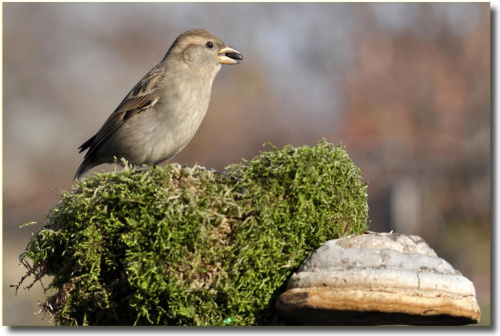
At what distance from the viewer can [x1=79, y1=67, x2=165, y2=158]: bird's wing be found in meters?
4.65

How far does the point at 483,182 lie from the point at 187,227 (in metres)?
12.1

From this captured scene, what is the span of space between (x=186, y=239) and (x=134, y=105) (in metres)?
2.44

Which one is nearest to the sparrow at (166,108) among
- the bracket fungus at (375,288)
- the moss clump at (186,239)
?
the moss clump at (186,239)

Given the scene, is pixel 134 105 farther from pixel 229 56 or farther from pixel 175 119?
pixel 229 56

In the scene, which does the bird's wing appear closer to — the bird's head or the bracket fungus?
the bird's head

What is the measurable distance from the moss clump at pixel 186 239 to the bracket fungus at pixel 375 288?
157mm

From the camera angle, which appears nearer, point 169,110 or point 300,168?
point 300,168

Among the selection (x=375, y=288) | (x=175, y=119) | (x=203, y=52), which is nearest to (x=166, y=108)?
(x=175, y=119)

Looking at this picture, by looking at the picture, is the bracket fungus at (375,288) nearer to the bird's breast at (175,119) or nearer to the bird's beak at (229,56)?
the bird's breast at (175,119)

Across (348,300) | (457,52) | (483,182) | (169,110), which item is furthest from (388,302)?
(483,182)

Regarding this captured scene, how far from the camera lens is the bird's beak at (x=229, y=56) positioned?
484 centimetres

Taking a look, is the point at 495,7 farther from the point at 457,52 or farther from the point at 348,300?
the point at 457,52

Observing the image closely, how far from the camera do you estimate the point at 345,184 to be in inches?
109

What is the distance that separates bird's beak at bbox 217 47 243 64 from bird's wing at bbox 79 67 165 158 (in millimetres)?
436
